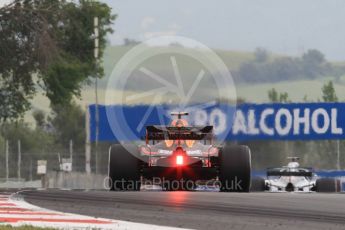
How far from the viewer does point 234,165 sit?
18.9 metres

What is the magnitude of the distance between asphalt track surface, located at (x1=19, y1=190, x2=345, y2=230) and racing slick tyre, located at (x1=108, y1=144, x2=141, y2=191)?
3.36ft

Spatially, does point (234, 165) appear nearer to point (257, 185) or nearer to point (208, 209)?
point (208, 209)

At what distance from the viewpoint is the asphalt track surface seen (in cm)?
1222

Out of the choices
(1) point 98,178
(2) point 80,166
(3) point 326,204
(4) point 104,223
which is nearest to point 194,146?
(3) point 326,204

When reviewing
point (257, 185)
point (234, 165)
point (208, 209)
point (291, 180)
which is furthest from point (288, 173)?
point (208, 209)

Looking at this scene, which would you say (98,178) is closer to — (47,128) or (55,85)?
(55,85)

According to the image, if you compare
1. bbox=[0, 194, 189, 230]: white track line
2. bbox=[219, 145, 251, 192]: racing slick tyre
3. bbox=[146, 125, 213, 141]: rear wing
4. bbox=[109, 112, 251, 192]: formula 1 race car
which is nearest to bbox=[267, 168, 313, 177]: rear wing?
bbox=[109, 112, 251, 192]: formula 1 race car

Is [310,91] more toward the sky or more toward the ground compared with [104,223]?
more toward the sky

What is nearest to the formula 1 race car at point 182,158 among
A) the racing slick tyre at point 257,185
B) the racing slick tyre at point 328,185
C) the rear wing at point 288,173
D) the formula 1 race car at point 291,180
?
the racing slick tyre at point 328,185

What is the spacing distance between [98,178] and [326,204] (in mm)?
22587

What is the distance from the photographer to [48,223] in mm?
12125

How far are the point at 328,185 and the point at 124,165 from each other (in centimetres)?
978

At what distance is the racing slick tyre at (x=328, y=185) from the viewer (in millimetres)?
26859

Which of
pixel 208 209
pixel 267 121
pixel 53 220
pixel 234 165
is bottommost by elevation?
pixel 53 220
